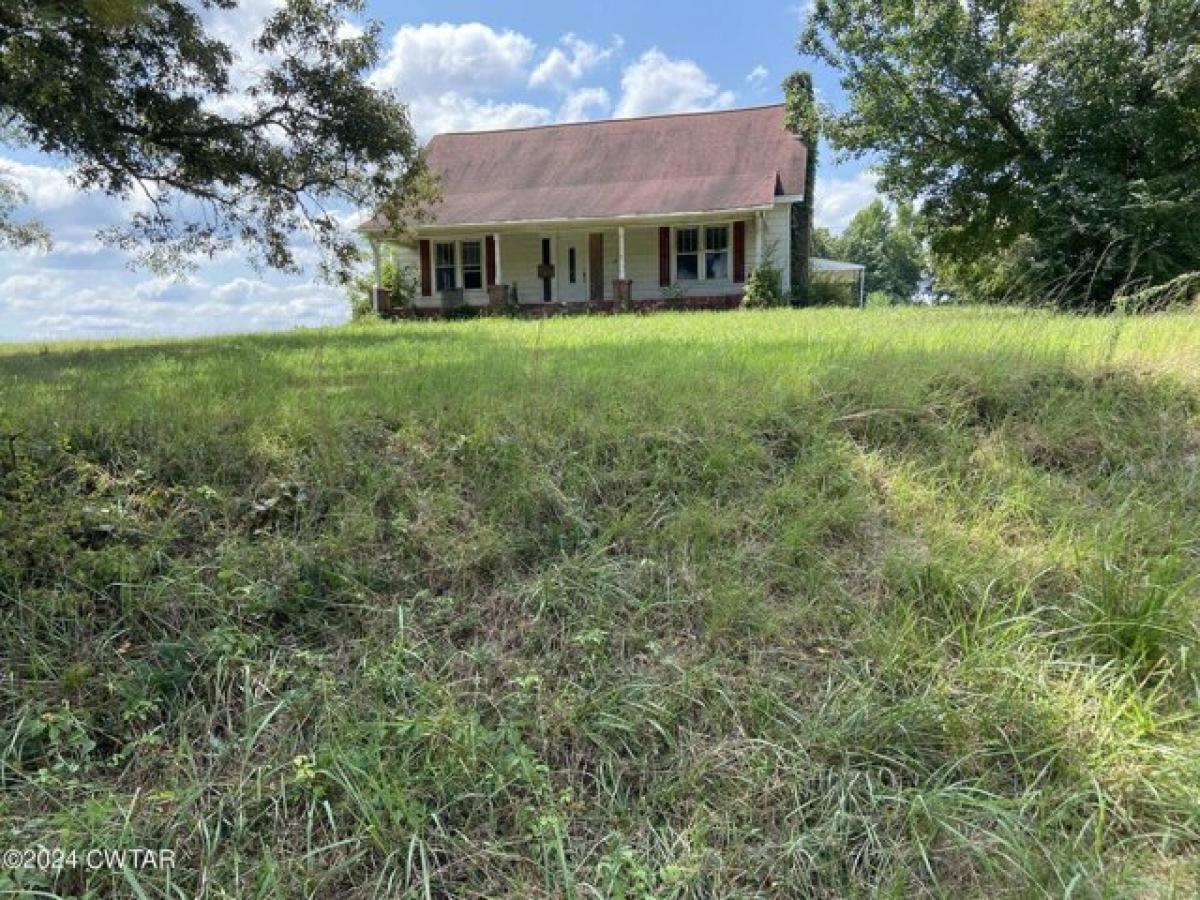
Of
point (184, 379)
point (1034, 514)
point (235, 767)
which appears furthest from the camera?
point (184, 379)

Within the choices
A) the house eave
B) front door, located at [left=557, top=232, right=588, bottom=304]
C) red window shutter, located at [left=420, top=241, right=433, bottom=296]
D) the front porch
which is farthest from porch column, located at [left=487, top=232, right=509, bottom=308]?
red window shutter, located at [left=420, top=241, right=433, bottom=296]

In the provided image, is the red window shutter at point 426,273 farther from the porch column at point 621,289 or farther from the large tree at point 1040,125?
the large tree at point 1040,125

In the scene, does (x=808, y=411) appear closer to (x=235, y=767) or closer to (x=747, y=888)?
(x=747, y=888)

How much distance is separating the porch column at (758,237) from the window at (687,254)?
1530 mm

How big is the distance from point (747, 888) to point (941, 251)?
16606mm

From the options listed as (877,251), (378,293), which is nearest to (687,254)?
(378,293)

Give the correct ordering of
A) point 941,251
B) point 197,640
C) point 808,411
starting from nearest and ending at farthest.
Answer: point 197,640, point 808,411, point 941,251

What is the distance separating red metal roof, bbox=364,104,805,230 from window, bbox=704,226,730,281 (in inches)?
41.0

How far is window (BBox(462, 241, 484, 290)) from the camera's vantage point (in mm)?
20016

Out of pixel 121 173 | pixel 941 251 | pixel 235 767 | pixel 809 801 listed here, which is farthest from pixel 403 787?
pixel 941 251

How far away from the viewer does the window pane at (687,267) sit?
61.7 ft

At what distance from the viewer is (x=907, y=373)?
4594 millimetres

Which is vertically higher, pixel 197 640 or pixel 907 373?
pixel 907 373

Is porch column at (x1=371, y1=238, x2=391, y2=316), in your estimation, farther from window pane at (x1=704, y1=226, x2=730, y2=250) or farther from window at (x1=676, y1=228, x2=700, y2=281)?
window pane at (x1=704, y1=226, x2=730, y2=250)
